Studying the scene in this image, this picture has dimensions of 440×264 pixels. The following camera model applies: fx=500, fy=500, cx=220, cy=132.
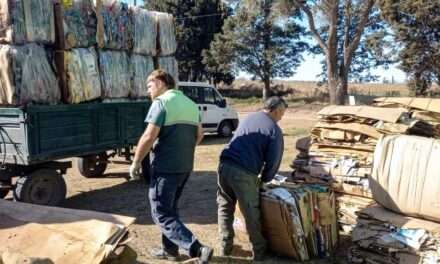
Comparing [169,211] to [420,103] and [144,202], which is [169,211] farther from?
[420,103]

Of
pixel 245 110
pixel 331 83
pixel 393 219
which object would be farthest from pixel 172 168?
pixel 245 110

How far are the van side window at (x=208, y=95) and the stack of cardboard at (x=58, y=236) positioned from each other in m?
11.5

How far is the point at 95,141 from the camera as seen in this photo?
7820 mm

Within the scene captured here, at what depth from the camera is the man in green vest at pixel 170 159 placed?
16.0 ft

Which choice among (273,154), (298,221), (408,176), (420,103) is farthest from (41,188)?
(420,103)

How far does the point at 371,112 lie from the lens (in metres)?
6.09

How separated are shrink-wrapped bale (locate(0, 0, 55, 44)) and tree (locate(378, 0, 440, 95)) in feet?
78.7

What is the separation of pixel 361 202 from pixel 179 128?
8.25ft

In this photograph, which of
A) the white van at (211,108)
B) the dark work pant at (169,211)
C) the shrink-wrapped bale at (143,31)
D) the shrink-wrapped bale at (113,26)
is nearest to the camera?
the dark work pant at (169,211)

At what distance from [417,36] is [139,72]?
24182 millimetres

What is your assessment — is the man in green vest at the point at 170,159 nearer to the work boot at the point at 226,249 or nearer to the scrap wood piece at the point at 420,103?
the work boot at the point at 226,249

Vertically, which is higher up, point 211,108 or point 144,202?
point 211,108

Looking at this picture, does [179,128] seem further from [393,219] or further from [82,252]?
[393,219]

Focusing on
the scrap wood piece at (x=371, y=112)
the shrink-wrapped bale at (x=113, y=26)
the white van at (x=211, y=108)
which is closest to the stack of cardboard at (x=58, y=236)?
the scrap wood piece at (x=371, y=112)
